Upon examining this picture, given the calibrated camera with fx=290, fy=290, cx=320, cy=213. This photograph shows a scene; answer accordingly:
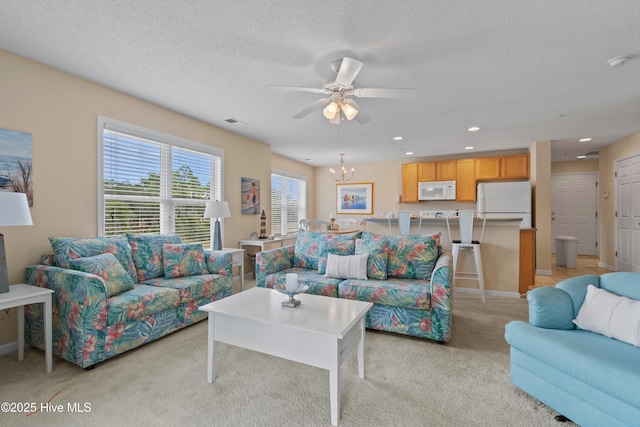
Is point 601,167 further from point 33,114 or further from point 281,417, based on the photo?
point 33,114

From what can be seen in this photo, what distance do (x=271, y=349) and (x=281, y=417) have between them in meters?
0.36

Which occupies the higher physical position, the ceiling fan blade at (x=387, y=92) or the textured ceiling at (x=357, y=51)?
the textured ceiling at (x=357, y=51)

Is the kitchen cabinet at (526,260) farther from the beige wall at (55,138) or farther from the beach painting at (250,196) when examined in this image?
the beige wall at (55,138)

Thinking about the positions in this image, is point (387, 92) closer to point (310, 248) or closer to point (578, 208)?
point (310, 248)

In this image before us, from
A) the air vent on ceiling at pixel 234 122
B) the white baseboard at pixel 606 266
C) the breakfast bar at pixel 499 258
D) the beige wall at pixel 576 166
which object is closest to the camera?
the breakfast bar at pixel 499 258

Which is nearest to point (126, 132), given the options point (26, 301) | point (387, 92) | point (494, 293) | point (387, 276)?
point (26, 301)

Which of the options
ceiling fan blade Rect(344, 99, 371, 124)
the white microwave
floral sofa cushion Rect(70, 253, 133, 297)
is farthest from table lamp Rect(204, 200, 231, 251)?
the white microwave

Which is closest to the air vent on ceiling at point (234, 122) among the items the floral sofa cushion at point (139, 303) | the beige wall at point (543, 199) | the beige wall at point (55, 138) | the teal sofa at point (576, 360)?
the beige wall at point (55, 138)

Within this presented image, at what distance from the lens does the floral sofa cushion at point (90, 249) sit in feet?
8.10

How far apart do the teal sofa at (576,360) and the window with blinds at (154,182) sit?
3790 mm

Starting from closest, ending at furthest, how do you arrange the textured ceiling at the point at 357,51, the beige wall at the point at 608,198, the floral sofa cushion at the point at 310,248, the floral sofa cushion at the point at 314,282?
the textured ceiling at the point at 357,51 → the floral sofa cushion at the point at 314,282 → the floral sofa cushion at the point at 310,248 → the beige wall at the point at 608,198

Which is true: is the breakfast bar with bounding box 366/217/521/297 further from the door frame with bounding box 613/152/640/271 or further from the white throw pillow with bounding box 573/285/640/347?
the door frame with bounding box 613/152/640/271

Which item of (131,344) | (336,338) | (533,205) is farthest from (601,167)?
(131,344)

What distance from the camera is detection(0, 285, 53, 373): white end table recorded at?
1.96 metres
